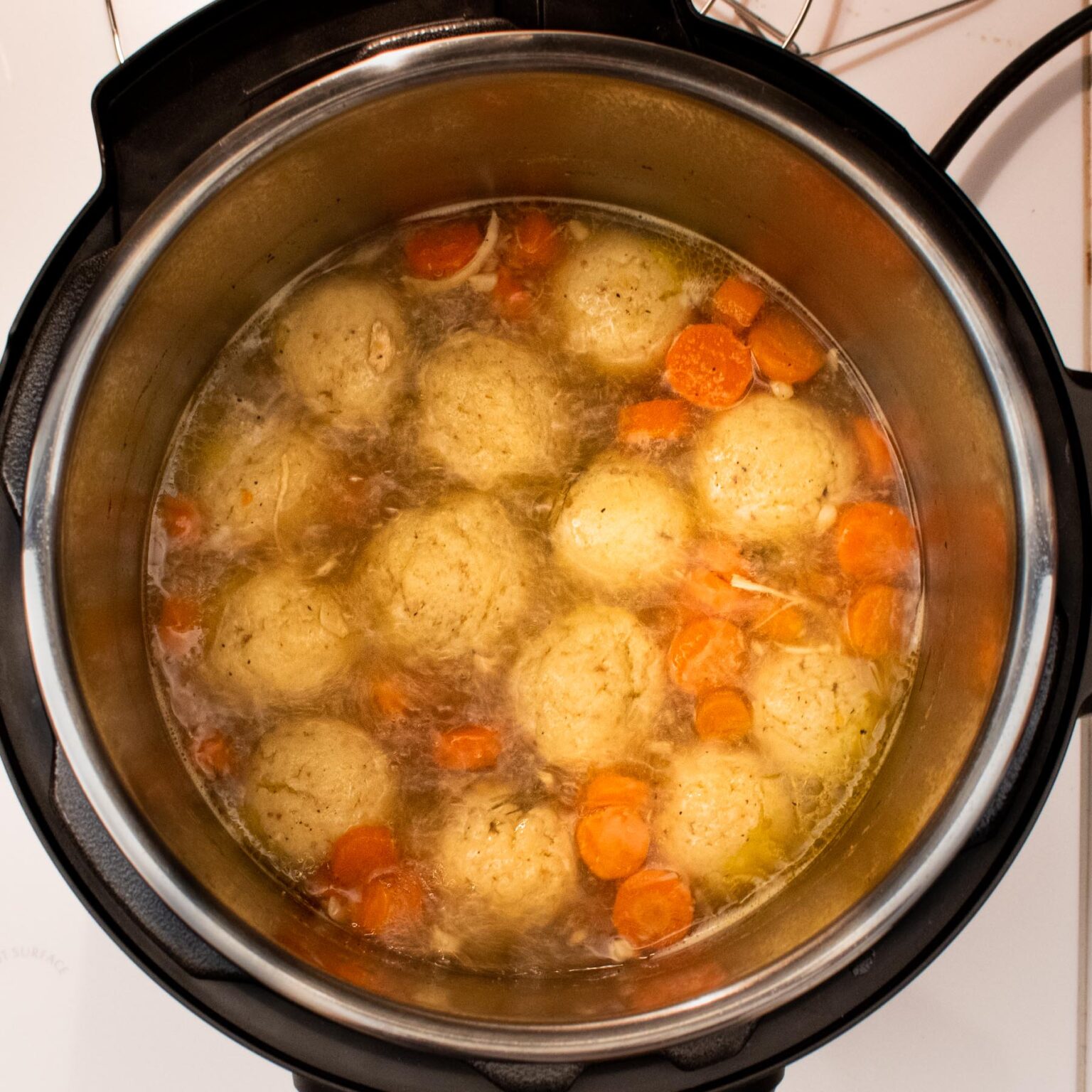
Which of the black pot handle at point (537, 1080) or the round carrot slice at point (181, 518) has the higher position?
the round carrot slice at point (181, 518)

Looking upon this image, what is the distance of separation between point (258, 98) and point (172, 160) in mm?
115

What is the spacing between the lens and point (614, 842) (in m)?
1.34

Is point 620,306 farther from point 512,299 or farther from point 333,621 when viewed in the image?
point 333,621

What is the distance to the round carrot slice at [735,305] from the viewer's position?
146cm

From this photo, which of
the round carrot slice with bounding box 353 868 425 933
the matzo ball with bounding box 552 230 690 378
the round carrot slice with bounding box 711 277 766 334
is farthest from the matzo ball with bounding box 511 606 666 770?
the round carrot slice with bounding box 711 277 766 334

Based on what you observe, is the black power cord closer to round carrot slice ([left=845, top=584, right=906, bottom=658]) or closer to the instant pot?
the instant pot

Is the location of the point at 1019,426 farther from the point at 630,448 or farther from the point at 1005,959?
the point at 1005,959

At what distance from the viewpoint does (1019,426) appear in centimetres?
102

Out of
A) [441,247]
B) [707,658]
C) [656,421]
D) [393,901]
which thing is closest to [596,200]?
[441,247]

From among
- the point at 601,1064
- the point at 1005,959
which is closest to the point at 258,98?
the point at 601,1064

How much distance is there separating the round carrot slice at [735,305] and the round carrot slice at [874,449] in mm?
224

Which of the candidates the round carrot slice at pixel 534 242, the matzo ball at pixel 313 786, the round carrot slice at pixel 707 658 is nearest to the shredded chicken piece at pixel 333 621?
the matzo ball at pixel 313 786

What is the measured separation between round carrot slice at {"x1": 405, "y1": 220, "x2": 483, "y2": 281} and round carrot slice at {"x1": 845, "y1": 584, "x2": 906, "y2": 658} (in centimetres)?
77

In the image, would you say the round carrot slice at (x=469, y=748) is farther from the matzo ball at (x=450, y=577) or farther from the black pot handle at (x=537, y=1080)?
the black pot handle at (x=537, y=1080)
